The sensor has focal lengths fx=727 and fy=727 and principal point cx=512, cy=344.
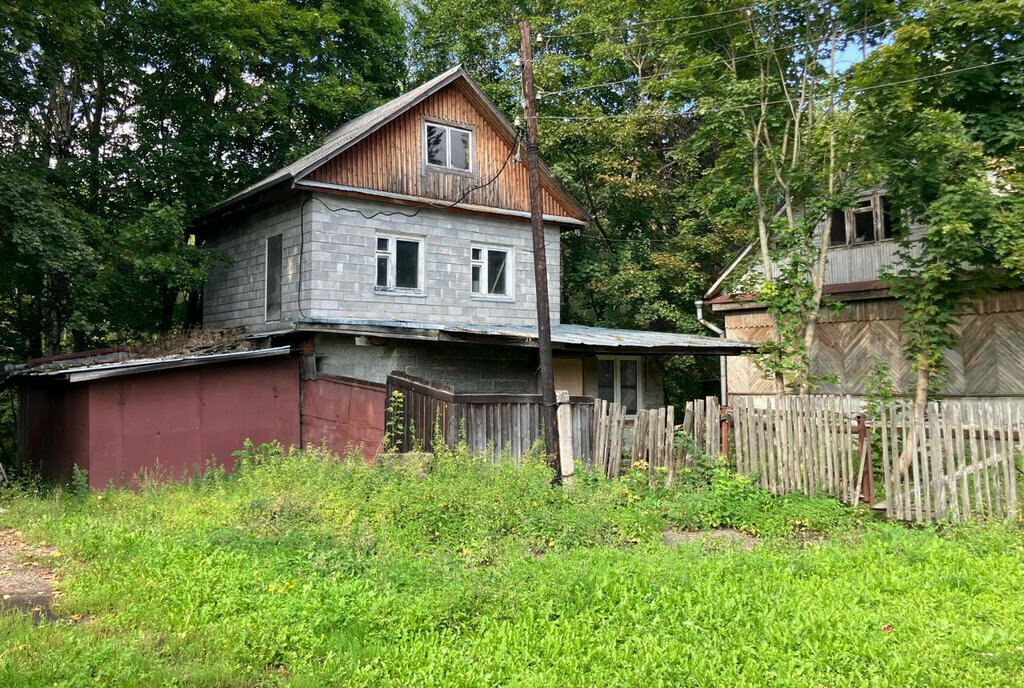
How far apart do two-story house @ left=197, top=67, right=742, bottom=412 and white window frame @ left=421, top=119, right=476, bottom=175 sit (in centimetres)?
4

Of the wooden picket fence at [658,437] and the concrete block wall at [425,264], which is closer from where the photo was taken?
the wooden picket fence at [658,437]

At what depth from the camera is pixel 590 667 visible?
5.11 metres

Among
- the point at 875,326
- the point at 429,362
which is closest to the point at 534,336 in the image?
the point at 429,362

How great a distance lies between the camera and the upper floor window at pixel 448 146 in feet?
57.4

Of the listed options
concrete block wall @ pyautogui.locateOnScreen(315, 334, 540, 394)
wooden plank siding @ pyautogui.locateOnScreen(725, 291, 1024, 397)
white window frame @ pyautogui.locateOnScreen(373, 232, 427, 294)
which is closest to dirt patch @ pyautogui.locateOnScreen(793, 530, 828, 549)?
wooden plank siding @ pyautogui.locateOnScreen(725, 291, 1024, 397)

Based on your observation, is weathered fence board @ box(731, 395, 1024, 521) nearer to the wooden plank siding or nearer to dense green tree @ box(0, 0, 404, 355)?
the wooden plank siding

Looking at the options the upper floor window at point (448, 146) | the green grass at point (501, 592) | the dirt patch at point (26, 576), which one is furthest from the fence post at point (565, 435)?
the upper floor window at point (448, 146)

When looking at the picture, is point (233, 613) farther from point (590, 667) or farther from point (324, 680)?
point (590, 667)

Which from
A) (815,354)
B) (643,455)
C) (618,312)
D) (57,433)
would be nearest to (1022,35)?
(815,354)

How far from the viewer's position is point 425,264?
1702 cm

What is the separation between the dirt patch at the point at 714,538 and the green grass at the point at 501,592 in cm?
20

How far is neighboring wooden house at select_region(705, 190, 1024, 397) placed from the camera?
50.5ft

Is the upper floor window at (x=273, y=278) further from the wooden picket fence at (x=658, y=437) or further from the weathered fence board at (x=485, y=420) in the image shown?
the wooden picket fence at (x=658, y=437)

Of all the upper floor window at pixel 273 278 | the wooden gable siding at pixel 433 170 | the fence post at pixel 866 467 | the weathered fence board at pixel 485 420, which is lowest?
the fence post at pixel 866 467
